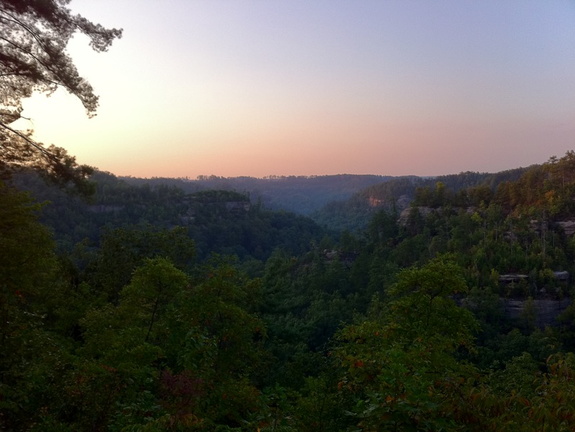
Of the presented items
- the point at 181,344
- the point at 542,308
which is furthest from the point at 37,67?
the point at 542,308

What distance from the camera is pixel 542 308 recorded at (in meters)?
53.6

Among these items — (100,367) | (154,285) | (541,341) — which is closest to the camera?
(100,367)

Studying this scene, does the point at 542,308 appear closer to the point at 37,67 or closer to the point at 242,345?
the point at 242,345

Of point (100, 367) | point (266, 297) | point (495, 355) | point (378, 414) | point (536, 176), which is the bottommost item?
point (495, 355)

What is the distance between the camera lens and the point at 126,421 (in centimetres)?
685

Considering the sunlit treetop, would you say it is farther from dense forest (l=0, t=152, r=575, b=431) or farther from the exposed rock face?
the exposed rock face

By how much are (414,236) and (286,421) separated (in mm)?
78851

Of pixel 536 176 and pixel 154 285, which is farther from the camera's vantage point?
pixel 536 176

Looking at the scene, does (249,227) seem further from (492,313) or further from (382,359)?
(382,359)

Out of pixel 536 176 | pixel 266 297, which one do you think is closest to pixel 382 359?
pixel 266 297

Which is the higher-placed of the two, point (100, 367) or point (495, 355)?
point (100, 367)

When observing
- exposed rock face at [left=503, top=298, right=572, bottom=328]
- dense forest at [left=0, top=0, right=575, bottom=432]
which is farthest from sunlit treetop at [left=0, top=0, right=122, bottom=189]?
exposed rock face at [left=503, top=298, right=572, bottom=328]

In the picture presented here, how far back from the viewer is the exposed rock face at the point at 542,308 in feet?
173

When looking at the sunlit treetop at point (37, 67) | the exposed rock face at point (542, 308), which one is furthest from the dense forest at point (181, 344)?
the exposed rock face at point (542, 308)
